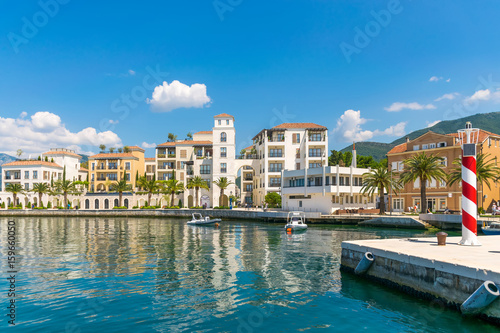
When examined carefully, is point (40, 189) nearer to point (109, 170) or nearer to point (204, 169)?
point (109, 170)

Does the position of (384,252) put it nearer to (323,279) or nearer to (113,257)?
(323,279)

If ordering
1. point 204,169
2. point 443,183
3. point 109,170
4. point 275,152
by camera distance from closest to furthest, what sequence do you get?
point 443,183, point 275,152, point 204,169, point 109,170

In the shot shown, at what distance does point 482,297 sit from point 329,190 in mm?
51358

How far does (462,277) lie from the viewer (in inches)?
488

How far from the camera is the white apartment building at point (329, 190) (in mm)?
63125

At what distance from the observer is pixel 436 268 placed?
1344cm

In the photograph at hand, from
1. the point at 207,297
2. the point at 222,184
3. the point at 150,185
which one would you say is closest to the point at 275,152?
the point at 222,184

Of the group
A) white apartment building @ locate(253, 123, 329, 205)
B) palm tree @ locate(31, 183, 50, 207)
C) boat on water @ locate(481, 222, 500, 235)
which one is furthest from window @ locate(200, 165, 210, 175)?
boat on water @ locate(481, 222, 500, 235)

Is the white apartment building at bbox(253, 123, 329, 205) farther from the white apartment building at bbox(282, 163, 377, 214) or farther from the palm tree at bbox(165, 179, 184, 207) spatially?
the palm tree at bbox(165, 179, 184, 207)

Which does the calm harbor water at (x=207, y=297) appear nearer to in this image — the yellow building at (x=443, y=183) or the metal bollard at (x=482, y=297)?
the metal bollard at (x=482, y=297)

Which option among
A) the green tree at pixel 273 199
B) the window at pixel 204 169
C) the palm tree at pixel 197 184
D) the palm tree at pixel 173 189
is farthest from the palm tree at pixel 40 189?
the green tree at pixel 273 199

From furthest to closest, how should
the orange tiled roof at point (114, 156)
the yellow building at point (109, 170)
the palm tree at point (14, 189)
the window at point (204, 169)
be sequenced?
the orange tiled roof at point (114, 156) → the yellow building at point (109, 170) → the palm tree at point (14, 189) → the window at point (204, 169)

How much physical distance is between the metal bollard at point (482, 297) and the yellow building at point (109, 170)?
96137 millimetres

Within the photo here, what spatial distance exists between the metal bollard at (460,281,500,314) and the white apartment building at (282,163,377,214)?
51.0m
